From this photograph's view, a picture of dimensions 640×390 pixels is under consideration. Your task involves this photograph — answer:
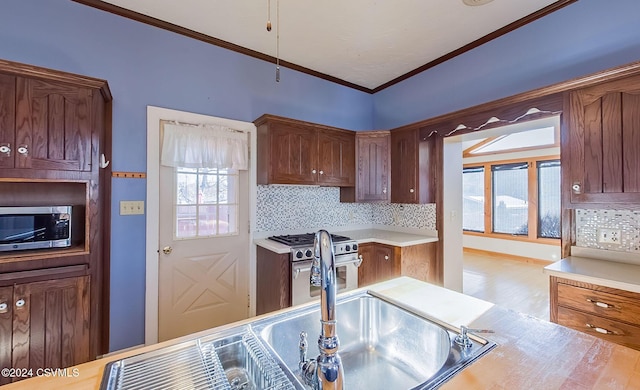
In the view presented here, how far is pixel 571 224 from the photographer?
2.11 meters

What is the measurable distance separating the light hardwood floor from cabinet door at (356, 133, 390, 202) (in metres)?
1.89

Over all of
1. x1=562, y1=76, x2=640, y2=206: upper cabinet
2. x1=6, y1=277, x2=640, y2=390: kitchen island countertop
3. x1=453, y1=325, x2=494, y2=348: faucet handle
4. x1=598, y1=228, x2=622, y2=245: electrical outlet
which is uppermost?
x1=562, y1=76, x2=640, y2=206: upper cabinet

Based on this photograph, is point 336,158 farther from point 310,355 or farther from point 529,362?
point 529,362

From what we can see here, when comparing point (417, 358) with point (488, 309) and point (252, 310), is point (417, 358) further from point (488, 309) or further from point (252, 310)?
point (252, 310)

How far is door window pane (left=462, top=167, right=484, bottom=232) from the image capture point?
6414 millimetres

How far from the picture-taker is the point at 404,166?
315 cm

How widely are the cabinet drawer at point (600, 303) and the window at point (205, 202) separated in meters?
2.60

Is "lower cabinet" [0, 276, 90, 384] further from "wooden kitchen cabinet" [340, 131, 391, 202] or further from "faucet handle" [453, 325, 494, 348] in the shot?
"wooden kitchen cabinet" [340, 131, 391, 202]

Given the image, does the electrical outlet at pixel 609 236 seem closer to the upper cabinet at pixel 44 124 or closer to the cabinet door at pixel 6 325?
the upper cabinet at pixel 44 124

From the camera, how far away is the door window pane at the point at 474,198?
21.0ft

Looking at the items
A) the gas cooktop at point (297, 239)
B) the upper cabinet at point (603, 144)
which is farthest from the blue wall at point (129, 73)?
the upper cabinet at point (603, 144)

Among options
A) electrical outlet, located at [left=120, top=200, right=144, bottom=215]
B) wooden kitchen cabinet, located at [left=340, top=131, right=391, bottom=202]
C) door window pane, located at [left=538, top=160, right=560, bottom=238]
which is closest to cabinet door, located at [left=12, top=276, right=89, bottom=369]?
electrical outlet, located at [left=120, top=200, right=144, bottom=215]

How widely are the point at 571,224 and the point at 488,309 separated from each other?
1.61 metres

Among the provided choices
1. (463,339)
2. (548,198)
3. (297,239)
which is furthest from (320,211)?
(548,198)
